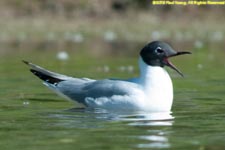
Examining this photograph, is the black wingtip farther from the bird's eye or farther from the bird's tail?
the bird's eye

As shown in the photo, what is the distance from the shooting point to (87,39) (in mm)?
27094

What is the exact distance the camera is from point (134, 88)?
1139cm

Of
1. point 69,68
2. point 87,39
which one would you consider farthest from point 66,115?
point 87,39

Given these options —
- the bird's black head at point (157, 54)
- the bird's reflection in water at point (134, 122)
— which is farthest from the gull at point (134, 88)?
the bird's reflection in water at point (134, 122)

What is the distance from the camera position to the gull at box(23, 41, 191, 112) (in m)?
11.3

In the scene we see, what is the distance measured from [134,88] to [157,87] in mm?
285

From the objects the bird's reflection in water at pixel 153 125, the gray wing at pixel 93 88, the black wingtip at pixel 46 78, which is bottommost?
the bird's reflection in water at pixel 153 125

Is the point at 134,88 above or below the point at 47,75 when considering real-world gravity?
below

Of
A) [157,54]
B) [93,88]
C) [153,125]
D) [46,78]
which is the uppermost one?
[157,54]

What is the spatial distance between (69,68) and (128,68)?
3.75ft

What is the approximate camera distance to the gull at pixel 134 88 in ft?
37.1

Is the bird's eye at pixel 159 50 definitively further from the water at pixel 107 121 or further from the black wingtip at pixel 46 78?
the black wingtip at pixel 46 78

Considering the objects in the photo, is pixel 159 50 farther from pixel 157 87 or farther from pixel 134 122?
pixel 134 122

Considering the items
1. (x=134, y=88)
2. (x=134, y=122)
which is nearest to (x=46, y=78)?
(x=134, y=88)
